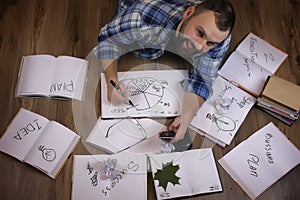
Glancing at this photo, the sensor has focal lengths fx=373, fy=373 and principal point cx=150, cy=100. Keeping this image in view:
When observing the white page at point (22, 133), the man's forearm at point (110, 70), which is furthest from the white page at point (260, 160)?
the white page at point (22, 133)

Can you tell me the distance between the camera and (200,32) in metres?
0.94

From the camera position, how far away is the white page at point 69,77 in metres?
1.09

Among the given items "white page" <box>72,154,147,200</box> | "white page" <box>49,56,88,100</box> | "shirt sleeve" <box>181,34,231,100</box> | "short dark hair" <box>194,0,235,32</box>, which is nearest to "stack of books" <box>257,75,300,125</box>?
"shirt sleeve" <box>181,34,231,100</box>

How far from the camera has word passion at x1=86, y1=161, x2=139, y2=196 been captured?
0.95 m

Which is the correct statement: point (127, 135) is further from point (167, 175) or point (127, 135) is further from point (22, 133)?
point (22, 133)

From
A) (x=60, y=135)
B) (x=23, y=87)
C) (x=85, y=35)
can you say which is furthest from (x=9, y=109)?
(x=85, y=35)

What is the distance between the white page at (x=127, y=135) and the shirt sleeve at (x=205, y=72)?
15cm

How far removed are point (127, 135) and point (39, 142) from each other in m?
0.24

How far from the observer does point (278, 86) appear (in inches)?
43.0

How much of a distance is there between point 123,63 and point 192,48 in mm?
239

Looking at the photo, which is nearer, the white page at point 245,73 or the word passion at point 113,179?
the word passion at point 113,179

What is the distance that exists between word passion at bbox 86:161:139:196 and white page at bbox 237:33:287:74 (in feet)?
1.70

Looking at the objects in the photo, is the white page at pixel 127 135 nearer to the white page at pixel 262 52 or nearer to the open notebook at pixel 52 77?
the open notebook at pixel 52 77

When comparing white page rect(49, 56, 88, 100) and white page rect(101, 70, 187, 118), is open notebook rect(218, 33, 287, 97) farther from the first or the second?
white page rect(49, 56, 88, 100)
